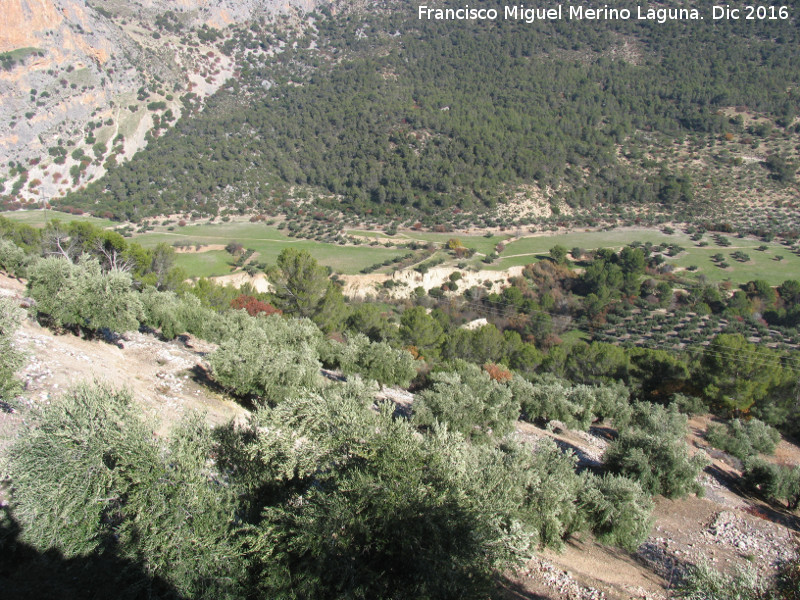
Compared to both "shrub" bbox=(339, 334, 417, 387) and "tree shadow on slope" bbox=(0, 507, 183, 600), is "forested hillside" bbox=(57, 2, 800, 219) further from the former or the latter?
"tree shadow on slope" bbox=(0, 507, 183, 600)

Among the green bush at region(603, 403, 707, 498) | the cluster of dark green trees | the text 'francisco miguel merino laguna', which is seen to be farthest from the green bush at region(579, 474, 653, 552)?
the text 'francisco miguel merino laguna'

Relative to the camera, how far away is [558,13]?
113 metres

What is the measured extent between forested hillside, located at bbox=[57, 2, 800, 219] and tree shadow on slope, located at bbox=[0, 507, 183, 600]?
68011mm

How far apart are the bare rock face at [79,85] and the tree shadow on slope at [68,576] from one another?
260ft

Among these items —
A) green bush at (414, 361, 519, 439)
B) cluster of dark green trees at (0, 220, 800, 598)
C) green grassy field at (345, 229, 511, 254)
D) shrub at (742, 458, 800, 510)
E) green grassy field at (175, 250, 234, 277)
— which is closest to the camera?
cluster of dark green trees at (0, 220, 800, 598)

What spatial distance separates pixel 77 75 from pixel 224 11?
4183cm

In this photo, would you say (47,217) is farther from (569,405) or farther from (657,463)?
(657,463)

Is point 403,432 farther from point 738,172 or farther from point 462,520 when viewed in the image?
point 738,172

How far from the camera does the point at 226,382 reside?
13969 millimetres

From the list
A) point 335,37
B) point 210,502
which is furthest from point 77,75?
point 210,502

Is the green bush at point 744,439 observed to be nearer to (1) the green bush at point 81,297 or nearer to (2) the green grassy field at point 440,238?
(1) the green bush at point 81,297

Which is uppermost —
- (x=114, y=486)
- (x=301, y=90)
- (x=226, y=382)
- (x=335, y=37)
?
(x=335, y=37)

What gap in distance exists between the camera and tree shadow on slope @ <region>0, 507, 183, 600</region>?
640 centimetres

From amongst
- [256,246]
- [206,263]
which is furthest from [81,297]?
[256,246]
